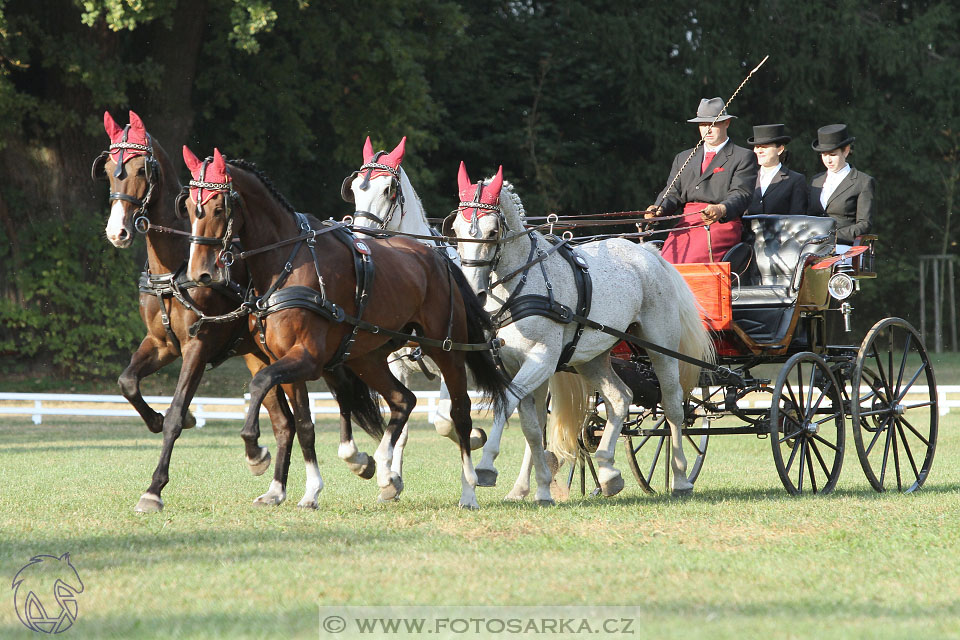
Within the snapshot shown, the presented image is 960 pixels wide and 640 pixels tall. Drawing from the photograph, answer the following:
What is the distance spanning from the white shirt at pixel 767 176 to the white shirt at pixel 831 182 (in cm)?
46

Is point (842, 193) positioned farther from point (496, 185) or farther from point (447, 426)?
point (447, 426)

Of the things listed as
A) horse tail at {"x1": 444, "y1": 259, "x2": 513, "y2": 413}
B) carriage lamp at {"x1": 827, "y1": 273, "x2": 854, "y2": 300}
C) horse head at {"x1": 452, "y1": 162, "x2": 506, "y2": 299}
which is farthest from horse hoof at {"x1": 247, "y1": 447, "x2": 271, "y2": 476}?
carriage lamp at {"x1": 827, "y1": 273, "x2": 854, "y2": 300}

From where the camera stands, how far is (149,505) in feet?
24.2

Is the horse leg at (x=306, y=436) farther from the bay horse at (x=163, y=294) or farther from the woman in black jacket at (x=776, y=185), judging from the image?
the woman in black jacket at (x=776, y=185)

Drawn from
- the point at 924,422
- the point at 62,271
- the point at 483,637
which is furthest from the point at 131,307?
the point at 483,637

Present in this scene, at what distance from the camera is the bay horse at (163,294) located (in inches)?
290

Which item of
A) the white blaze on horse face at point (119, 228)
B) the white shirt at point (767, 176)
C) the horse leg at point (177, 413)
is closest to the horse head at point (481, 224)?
the horse leg at point (177, 413)

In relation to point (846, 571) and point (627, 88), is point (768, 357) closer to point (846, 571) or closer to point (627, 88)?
point (846, 571)

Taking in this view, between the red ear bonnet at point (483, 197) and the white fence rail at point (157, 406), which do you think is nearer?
the red ear bonnet at point (483, 197)

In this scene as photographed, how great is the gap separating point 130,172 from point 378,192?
6.86 feet

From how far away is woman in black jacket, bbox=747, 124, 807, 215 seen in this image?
400 inches

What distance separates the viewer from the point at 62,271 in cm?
2106

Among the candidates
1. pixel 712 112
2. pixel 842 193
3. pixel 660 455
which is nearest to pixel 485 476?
pixel 712 112

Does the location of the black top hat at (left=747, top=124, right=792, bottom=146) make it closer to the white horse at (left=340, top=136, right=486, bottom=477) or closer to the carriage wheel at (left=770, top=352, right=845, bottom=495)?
the carriage wheel at (left=770, top=352, right=845, bottom=495)
